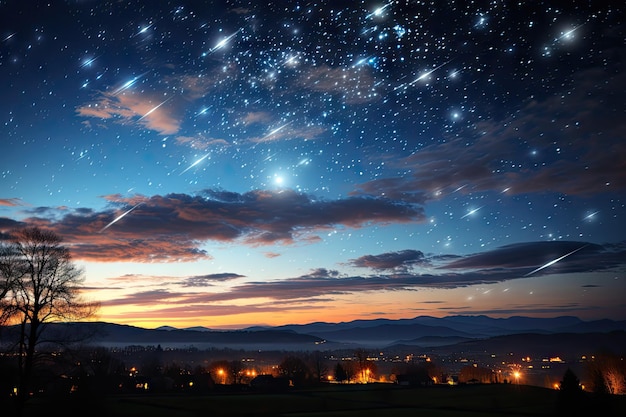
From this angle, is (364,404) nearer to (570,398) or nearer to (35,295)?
(570,398)

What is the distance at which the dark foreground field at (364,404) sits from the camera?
132ft

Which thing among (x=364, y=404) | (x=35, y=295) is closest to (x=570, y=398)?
(x=364, y=404)

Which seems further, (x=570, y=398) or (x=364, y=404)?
(x=364, y=404)

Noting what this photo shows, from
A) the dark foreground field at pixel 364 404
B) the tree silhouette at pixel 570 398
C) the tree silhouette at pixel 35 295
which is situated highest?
the tree silhouette at pixel 35 295

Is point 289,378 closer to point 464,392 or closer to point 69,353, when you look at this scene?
point 464,392

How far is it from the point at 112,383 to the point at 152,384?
7849 millimetres

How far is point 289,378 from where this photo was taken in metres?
90.1

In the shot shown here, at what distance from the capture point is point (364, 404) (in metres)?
55.4

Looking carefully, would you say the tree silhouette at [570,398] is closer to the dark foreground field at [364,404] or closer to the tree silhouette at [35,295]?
the dark foreground field at [364,404]

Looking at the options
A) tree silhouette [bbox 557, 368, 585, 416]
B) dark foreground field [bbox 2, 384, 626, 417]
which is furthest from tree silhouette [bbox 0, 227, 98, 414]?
tree silhouette [bbox 557, 368, 585, 416]

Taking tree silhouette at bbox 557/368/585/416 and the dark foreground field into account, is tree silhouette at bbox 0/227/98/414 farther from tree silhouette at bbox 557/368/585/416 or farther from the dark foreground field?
tree silhouette at bbox 557/368/585/416

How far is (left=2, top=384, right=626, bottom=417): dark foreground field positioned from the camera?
40125 mm

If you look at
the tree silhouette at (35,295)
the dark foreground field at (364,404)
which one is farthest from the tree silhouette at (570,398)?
the tree silhouette at (35,295)

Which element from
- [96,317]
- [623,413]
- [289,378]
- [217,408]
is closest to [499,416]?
[623,413]
